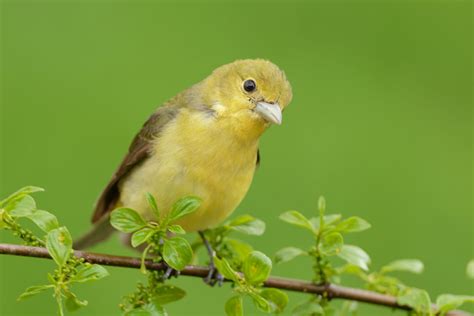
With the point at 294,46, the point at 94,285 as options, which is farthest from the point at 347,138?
the point at 94,285

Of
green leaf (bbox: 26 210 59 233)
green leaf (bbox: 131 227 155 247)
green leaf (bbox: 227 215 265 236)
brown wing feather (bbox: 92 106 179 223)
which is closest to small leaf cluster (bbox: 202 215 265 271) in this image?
green leaf (bbox: 227 215 265 236)

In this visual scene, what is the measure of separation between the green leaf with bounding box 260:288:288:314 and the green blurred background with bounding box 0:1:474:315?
268cm

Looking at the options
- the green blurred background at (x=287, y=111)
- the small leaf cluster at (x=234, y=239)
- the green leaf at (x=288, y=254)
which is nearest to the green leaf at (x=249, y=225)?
the small leaf cluster at (x=234, y=239)

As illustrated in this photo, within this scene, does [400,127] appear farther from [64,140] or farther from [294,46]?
[64,140]

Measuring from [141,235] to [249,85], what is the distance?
4.04 feet

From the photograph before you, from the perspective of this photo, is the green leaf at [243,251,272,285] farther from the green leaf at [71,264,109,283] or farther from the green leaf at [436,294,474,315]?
the green leaf at [436,294,474,315]

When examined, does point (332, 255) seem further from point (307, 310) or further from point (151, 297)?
point (151, 297)

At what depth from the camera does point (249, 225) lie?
3.36 m

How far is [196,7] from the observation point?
26.0 feet

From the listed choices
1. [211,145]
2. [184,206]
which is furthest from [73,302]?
[211,145]

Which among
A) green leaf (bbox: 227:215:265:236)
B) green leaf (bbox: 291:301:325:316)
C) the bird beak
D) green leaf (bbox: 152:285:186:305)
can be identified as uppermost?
the bird beak

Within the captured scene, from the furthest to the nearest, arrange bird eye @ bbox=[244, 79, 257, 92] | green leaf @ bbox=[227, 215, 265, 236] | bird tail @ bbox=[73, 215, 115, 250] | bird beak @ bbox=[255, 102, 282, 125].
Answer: bird tail @ bbox=[73, 215, 115, 250] < bird eye @ bbox=[244, 79, 257, 92] < bird beak @ bbox=[255, 102, 282, 125] < green leaf @ bbox=[227, 215, 265, 236]

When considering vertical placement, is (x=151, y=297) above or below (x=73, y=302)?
above

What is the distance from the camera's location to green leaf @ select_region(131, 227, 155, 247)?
2912 mm
